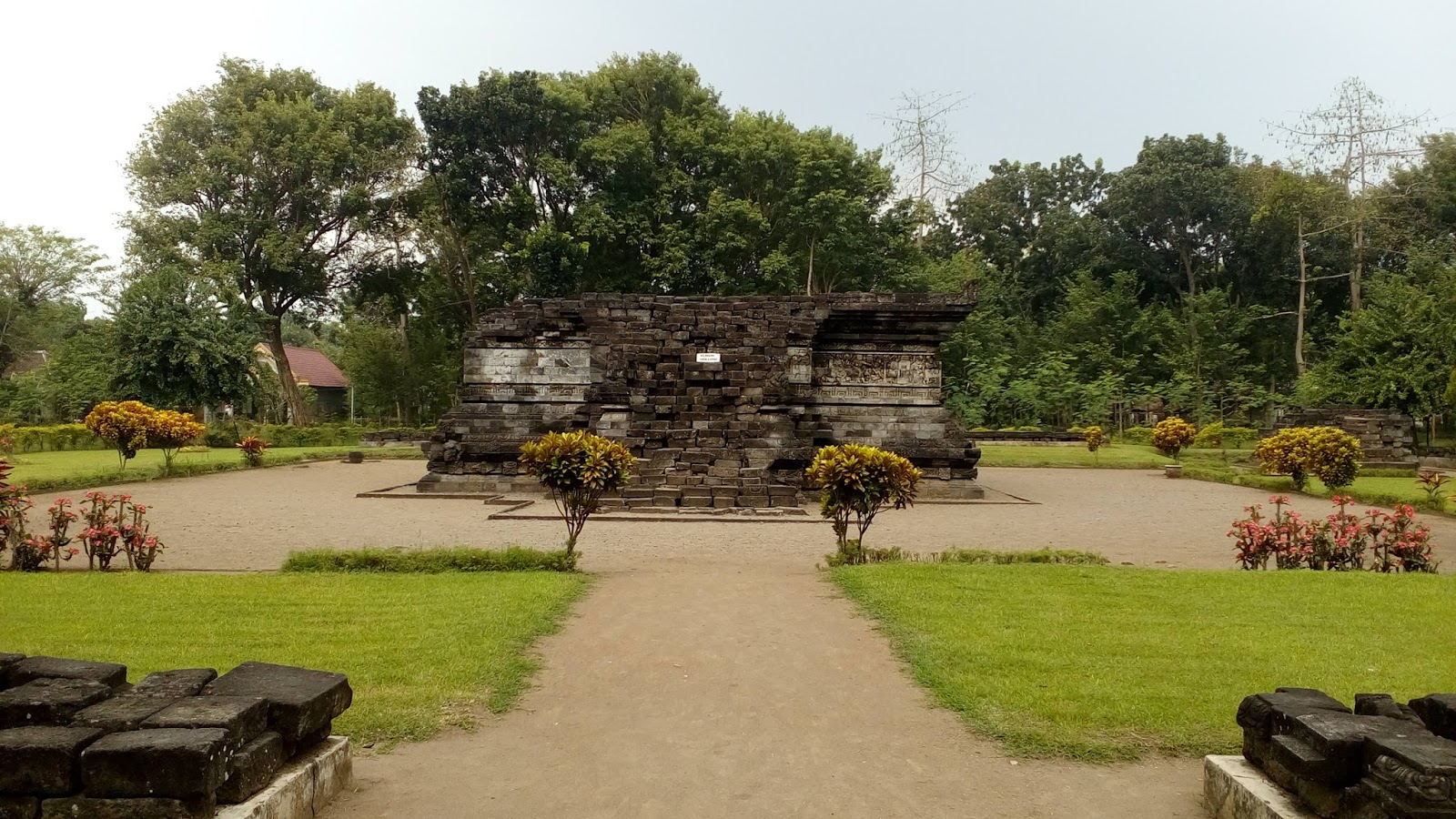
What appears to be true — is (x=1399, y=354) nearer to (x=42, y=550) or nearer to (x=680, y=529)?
(x=680, y=529)

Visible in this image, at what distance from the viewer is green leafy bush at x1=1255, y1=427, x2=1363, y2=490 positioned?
44.9ft

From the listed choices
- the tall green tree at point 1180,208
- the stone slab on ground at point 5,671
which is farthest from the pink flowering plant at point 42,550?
the tall green tree at point 1180,208

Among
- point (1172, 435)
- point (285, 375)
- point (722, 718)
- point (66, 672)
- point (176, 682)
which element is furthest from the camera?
point (285, 375)

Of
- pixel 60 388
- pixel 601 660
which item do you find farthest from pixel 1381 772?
pixel 60 388

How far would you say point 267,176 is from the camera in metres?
30.4

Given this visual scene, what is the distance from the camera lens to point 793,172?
31.3 meters

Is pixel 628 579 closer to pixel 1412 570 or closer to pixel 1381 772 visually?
pixel 1381 772

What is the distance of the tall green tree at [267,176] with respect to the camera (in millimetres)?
29688

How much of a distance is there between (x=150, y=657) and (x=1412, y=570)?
10004mm

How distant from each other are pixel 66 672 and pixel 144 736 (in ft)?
3.22

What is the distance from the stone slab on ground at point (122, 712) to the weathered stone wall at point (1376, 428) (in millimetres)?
24691

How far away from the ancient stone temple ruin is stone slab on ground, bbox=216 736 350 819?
926 centimetres

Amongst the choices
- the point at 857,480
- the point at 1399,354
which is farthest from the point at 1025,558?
the point at 1399,354

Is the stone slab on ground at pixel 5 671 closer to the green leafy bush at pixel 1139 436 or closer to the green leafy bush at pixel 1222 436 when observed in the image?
the green leafy bush at pixel 1222 436
